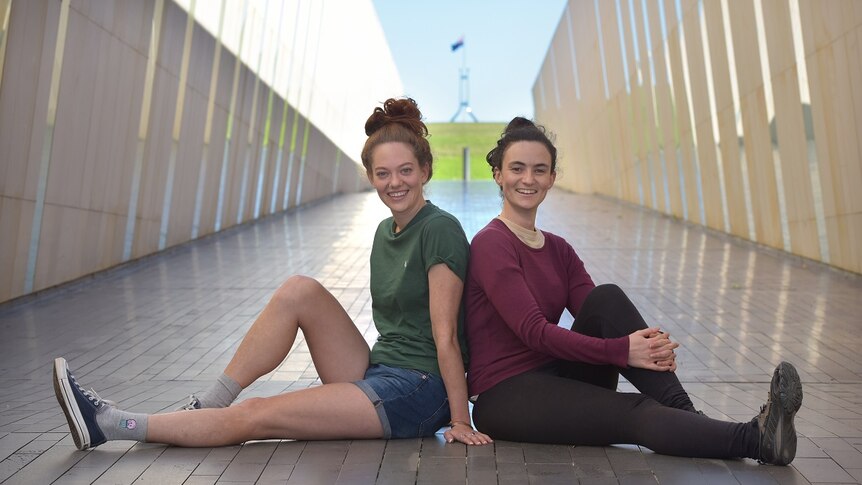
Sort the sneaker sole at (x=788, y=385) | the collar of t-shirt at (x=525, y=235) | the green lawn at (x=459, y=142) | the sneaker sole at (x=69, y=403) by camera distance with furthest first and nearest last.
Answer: the green lawn at (x=459, y=142)
the collar of t-shirt at (x=525, y=235)
the sneaker sole at (x=69, y=403)
the sneaker sole at (x=788, y=385)

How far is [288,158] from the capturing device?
24.0 m

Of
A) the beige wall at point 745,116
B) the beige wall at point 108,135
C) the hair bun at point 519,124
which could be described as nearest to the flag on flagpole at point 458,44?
the beige wall at point 745,116

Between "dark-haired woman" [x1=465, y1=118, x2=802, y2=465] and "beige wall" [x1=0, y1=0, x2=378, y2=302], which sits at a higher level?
"beige wall" [x1=0, y1=0, x2=378, y2=302]

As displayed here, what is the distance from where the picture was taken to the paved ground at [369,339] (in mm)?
3578

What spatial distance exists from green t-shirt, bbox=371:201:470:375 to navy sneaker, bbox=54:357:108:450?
3.43ft

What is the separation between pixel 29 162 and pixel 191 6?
5.82 m

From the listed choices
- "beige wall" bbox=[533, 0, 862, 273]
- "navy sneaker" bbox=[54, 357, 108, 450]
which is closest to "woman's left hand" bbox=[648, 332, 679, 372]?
"navy sneaker" bbox=[54, 357, 108, 450]

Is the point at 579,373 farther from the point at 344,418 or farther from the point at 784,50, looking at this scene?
the point at 784,50

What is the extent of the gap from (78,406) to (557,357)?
5.65 ft

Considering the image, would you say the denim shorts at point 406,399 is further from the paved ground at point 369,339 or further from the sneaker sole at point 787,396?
the sneaker sole at point 787,396

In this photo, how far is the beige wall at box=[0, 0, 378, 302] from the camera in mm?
9211

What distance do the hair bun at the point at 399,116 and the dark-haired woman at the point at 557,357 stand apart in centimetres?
34

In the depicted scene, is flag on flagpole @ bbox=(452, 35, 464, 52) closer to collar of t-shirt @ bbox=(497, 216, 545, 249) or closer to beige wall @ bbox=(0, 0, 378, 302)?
beige wall @ bbox=(0, 0, 378, 302)

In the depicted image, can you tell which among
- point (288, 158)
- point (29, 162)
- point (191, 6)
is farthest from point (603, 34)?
point (29, 162)
